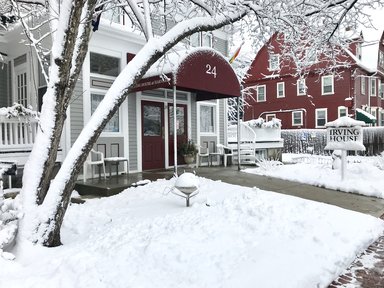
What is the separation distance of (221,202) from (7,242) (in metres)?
3.33

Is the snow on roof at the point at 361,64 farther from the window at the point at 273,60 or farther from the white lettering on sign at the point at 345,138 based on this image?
the white lettering on sign at the point at 345,138

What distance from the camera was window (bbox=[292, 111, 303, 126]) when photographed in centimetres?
2404

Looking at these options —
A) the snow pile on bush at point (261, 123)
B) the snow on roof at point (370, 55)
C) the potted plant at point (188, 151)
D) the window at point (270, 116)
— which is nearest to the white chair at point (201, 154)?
the potted plant at point (188, 151)

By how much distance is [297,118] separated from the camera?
24.2 meters

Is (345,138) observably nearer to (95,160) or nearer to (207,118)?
(207,118)

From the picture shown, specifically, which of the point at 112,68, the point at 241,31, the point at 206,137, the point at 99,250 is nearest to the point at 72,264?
the point at 99,250

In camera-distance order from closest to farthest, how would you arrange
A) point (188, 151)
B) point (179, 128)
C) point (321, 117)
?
point (188, 151) < point (179, 128) < point (321, 117)

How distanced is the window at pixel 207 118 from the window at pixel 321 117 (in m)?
13.8

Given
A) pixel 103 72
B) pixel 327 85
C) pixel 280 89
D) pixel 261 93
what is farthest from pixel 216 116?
pixel 261 93

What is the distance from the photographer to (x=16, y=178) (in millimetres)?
7414

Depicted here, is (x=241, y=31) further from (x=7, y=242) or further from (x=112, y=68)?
(x=7, y=242)

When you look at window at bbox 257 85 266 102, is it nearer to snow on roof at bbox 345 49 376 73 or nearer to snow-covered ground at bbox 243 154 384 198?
snow on roof at bbox 345 49 376 73

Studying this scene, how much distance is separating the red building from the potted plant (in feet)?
→ 38.8

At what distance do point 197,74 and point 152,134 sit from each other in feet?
8.03
